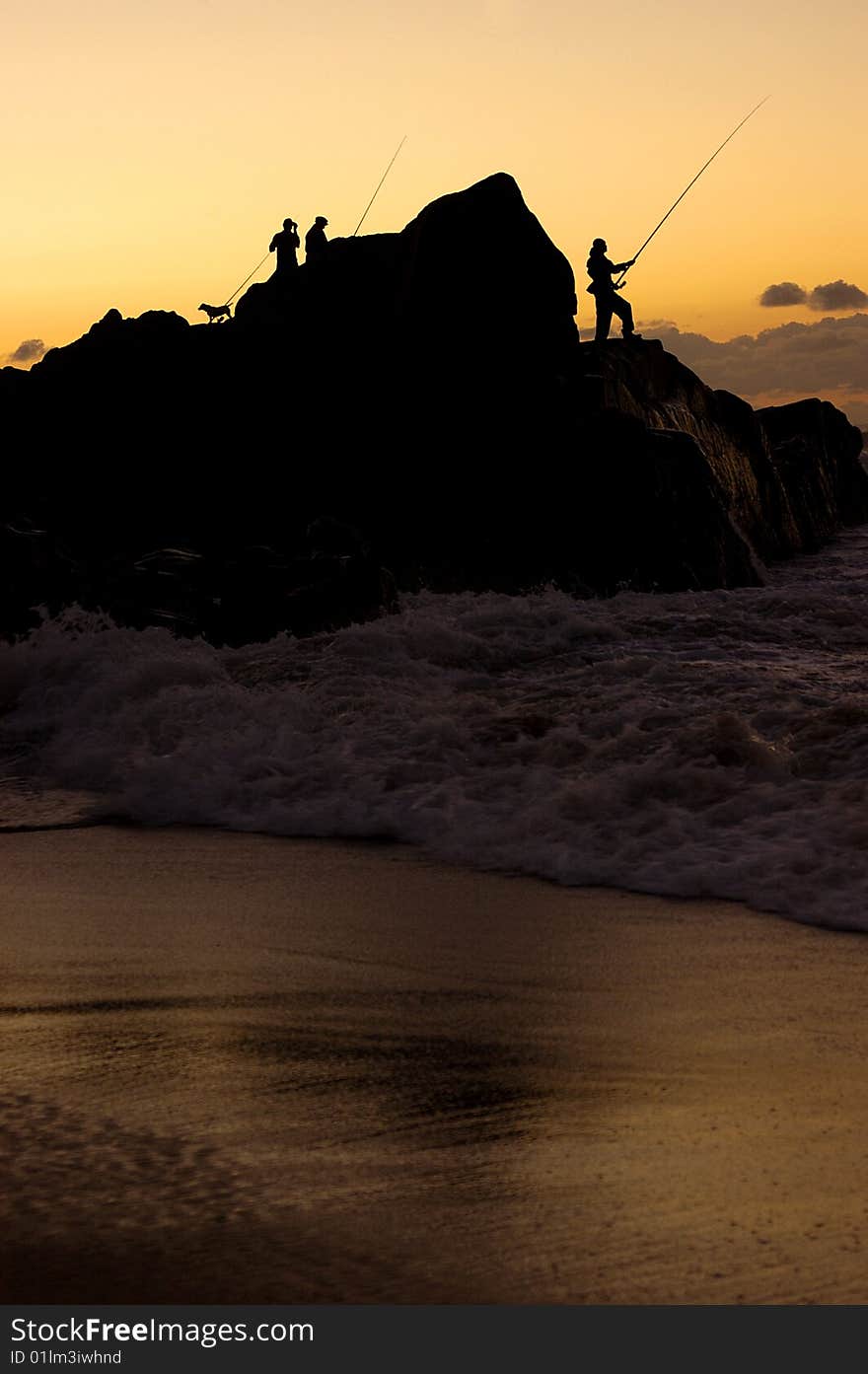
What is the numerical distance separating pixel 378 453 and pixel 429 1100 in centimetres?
2035

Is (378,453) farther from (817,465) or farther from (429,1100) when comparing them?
(429,1100)

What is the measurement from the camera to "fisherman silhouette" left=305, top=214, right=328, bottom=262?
2661cm

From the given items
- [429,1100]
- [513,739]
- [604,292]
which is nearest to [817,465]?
[604,292]

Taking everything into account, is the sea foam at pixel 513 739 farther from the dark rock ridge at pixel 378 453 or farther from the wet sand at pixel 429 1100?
the dark rock ridge at pixel 378 453

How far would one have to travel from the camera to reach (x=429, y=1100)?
3957 millimetres

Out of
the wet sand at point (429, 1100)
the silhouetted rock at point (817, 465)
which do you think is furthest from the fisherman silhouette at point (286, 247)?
the wet sand at point (429, 1100)

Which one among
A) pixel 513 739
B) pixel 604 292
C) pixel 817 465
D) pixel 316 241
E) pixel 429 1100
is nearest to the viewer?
pixel 429 1100

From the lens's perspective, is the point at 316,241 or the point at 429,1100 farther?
the point at 316,241

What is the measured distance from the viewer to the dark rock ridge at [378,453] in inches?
694

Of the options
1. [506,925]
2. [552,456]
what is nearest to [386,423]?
[552,456]

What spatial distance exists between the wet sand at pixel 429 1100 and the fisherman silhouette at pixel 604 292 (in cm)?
1762

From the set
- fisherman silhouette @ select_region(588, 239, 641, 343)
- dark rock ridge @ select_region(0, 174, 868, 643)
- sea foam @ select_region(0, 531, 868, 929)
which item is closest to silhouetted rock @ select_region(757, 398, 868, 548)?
dark rock ridge @ select_region(0, 174, 868, 643)

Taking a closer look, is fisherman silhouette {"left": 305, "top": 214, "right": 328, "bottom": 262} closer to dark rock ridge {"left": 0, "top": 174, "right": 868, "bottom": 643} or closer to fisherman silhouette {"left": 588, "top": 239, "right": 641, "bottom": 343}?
dark rock ridge {"left": 0, "top": 174, "right": 868, "bottom": 643}

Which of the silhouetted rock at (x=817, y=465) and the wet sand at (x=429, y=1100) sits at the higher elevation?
the silhouetted rock at (x=817, y=465)
